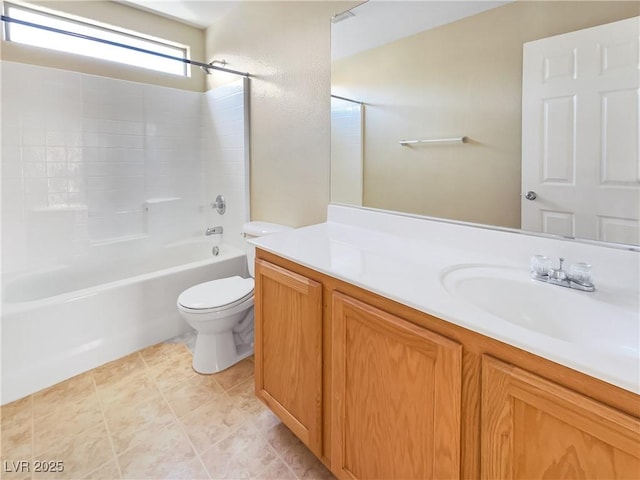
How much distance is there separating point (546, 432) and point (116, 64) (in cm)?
329

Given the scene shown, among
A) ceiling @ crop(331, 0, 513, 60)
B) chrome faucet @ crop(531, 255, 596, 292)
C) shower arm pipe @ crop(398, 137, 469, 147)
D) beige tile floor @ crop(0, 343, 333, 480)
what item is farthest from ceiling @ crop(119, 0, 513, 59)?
beige tile floor @ crop(0, 343, 333, 480)

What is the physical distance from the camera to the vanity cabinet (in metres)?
0.61

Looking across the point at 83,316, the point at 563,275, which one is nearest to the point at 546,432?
the point at 563,275

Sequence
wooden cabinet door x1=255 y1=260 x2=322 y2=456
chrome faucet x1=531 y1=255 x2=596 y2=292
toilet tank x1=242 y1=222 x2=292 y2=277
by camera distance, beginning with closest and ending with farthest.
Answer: chrome faucet x1=531 y1=255 x2=596 y2=292 < wooden cabinet door x1=255 y1=260 x2=322 y2=456 < toilet tank x1=242 y1=222 x2=292 y2=277

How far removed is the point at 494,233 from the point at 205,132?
2682mm

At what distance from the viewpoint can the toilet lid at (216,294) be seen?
1860 mm

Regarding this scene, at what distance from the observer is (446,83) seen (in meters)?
1.37

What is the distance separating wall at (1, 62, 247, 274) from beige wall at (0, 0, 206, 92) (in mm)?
70

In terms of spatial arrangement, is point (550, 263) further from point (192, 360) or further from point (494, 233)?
point (192, 360)

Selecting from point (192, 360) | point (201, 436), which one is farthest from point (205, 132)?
point (201, 436)

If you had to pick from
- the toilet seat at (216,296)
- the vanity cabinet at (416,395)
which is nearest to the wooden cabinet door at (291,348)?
the vanity cabinet at (416,395)

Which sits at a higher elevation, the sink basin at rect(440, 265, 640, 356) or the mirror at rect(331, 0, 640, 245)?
the mirror at rect(331, 0, 640, 245)

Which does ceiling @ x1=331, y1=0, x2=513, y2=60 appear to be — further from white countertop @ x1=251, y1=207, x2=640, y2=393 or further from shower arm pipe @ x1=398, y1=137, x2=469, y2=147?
white countertop @ x1=251, y1=207, x2=640, y2=393

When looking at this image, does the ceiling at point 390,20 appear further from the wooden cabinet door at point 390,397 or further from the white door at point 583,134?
the wooden cabinet door at point 390,397
